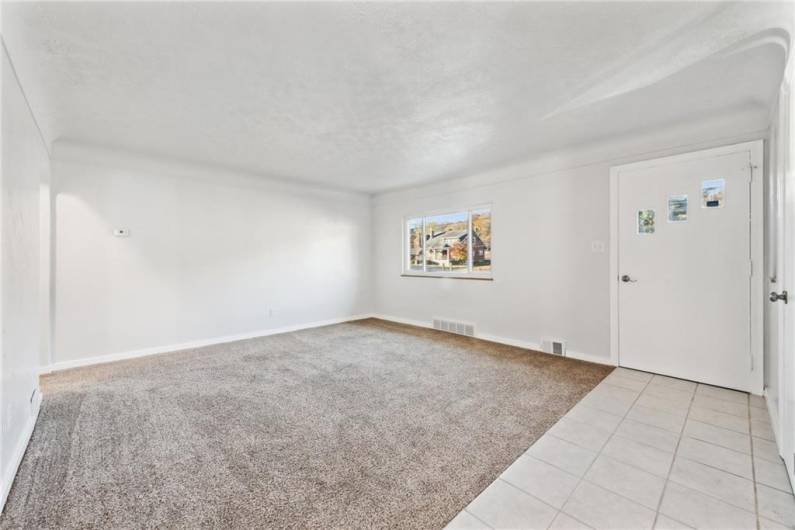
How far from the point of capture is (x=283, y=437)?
7.45 feet

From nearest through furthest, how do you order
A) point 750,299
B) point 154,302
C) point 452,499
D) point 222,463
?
point 452,499, point 222,463, point 750,299, point 154,302

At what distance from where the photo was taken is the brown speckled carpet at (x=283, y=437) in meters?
1.62

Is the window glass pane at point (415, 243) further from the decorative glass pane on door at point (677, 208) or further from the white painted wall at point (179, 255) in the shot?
the decorative glass pane on door at point (677, 208)

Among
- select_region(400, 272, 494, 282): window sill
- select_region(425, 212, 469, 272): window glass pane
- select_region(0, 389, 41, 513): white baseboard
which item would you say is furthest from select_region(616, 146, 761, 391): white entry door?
select_region(0, 389, 41, 513): white baseboard

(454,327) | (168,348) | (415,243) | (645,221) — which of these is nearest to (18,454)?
(168,348)

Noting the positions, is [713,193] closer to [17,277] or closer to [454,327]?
[454,327]

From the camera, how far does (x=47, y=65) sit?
2178 mm

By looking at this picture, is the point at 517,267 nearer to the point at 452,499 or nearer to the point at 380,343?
the point at 380,343

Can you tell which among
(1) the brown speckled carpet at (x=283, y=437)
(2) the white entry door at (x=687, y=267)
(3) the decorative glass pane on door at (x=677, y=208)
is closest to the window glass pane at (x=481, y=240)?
(1) the brown speckled carpet at (x=283, y=437)

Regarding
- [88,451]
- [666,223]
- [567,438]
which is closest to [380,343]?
[567,438]

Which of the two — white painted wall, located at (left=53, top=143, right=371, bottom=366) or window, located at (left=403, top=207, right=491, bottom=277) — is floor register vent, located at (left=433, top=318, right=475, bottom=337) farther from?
white painted wall, located at (left=53, top=143, right=371, bottom=366)

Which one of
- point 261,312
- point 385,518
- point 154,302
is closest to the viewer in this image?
point 385,518

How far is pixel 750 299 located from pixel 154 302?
6360 mm

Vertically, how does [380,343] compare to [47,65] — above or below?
below
